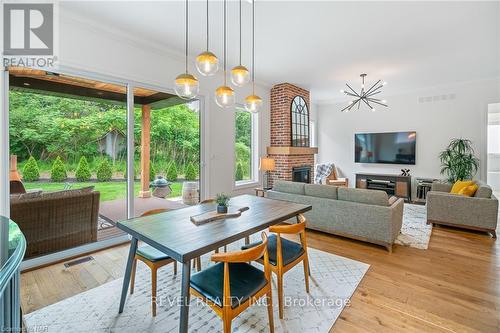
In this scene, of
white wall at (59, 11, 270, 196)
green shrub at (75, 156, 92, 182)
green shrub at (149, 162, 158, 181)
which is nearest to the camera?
white wall at (59, 11, 270, 196)

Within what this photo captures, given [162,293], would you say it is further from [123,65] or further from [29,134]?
[123,65]

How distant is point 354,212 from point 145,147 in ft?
10.7

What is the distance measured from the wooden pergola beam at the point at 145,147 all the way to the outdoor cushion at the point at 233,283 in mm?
2524

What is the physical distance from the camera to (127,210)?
11.7 feet

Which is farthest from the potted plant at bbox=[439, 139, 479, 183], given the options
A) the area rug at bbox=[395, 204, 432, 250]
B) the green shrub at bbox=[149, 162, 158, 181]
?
the green shrub at bbox=[149, 162, 158, 181]

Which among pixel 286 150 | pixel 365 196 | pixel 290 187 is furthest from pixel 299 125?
pixel 365 196

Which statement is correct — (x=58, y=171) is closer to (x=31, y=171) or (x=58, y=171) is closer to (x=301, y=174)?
(x=31, y=171)

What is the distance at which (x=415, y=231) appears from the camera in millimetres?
3840

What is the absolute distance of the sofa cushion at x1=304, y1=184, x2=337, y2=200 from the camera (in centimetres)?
360

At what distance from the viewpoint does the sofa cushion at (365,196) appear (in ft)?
10.5

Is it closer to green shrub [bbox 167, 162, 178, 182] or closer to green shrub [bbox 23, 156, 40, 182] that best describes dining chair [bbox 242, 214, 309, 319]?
green shrub [bbox 167, 162, 178, 182]

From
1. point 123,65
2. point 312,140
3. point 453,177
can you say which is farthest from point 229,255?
point 312,140

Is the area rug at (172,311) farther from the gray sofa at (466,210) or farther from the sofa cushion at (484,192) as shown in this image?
the sofa cushion at (484,192)

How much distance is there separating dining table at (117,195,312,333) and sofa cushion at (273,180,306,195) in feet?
4.47
